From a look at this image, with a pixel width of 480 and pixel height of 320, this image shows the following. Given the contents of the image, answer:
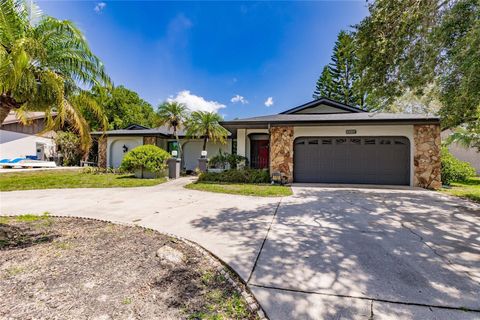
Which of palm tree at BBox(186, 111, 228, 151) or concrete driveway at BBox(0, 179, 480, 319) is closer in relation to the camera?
concrete driveway at BBox(0, 179, 480, 319)

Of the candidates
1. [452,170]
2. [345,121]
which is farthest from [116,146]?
[452,170]

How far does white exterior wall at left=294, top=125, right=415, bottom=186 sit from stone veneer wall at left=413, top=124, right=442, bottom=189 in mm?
179

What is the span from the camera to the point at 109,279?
2.51m

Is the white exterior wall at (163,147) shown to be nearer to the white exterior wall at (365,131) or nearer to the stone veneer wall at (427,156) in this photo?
the white exterior wall at (365,131)

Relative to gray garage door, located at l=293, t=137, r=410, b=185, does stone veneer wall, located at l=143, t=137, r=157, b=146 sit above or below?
above

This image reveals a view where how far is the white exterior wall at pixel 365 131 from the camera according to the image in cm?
998

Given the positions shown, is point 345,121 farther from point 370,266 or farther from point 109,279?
point 109,279

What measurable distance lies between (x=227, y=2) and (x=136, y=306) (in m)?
12.2

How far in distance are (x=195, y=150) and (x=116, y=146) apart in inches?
261

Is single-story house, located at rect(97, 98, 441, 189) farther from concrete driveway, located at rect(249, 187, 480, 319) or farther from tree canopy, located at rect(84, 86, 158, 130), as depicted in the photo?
Answer: tree canopy, located at rect(84, 86, 158, 130)

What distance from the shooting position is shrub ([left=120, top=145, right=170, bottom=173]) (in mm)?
Answer: 12141

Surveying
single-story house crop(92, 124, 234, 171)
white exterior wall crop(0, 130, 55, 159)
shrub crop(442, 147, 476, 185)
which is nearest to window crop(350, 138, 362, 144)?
shrub crop(442, 147, 476, 185)

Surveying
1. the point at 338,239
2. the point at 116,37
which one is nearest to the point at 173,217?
the point at 338,239

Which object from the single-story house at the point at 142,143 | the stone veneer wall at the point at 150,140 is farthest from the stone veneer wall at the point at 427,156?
the stone veneer wall at the point at 150,140
